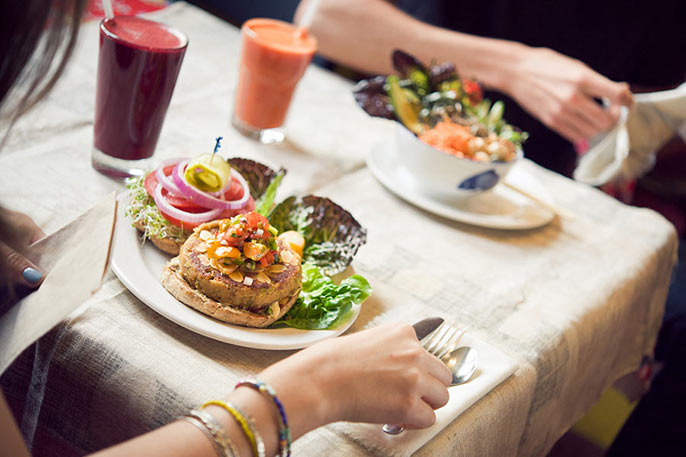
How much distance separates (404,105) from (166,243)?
710mm

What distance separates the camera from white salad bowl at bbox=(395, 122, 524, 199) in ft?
4.12

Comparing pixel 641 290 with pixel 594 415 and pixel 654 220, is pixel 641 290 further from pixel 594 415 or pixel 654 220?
pixel 594 415

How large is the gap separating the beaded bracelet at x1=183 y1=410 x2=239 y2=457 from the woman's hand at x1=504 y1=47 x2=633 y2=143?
4.37 feet

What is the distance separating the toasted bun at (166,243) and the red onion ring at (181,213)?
0.03 meters

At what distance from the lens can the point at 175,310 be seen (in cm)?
80

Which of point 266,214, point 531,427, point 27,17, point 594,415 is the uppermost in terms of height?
point 27,17

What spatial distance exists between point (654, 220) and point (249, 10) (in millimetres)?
2493

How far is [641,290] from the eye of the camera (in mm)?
1340

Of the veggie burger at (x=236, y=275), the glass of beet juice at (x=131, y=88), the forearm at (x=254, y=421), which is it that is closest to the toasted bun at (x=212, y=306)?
the veggie burger at (x=236, y=275)

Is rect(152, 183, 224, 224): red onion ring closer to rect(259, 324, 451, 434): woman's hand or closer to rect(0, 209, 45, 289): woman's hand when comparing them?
rect(0, 209, 45, 289): woman's hand

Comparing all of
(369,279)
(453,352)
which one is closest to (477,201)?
(369,279)

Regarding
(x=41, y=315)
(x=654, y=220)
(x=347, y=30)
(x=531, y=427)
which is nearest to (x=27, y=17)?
(x=41, y=315)

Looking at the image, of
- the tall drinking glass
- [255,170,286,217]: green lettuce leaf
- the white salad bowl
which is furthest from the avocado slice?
[255,170,286,217]: green lettuce leaf

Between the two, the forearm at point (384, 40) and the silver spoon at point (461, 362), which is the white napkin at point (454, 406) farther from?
the forearm at point (384, 40)
